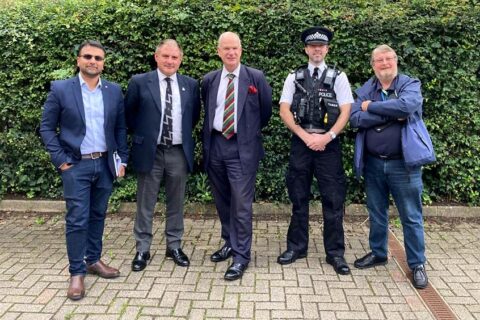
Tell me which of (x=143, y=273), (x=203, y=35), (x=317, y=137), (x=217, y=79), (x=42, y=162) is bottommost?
(x=143, y=273)

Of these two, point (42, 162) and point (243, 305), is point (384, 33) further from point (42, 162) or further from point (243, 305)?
point (42, 162)

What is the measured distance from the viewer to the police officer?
13.8ft

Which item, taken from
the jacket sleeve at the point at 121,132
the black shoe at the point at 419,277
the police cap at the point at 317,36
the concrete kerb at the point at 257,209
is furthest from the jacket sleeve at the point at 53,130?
the black shoe at the point at 419,277

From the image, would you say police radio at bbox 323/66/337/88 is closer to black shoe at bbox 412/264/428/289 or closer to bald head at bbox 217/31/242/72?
bald head at bbox 217/31/242/72

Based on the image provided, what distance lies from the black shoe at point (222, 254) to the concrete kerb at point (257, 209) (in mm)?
1475

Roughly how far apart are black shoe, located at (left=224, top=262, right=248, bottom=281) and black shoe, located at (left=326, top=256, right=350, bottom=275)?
0.87 meters

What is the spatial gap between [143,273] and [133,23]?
10.2 feet

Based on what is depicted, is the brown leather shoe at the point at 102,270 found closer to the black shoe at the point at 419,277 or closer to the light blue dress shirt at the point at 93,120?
the light blue dress shirt at the point at 93,120

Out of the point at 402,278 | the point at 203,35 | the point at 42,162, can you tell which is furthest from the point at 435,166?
the point at 42,162

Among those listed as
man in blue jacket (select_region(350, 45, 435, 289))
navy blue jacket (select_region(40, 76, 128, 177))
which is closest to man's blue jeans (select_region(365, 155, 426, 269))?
man in blue jacket (select_region(350, 45, 435, 289))

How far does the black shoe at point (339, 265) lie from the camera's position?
432 centimetres

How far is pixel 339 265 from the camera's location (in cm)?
436

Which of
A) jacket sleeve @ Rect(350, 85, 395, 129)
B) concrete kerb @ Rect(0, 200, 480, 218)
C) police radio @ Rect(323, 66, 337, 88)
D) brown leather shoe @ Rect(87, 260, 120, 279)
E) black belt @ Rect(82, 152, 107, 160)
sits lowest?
concrete kerb @ Rect(0, 200, 480, 218)

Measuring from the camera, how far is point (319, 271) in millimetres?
4383
